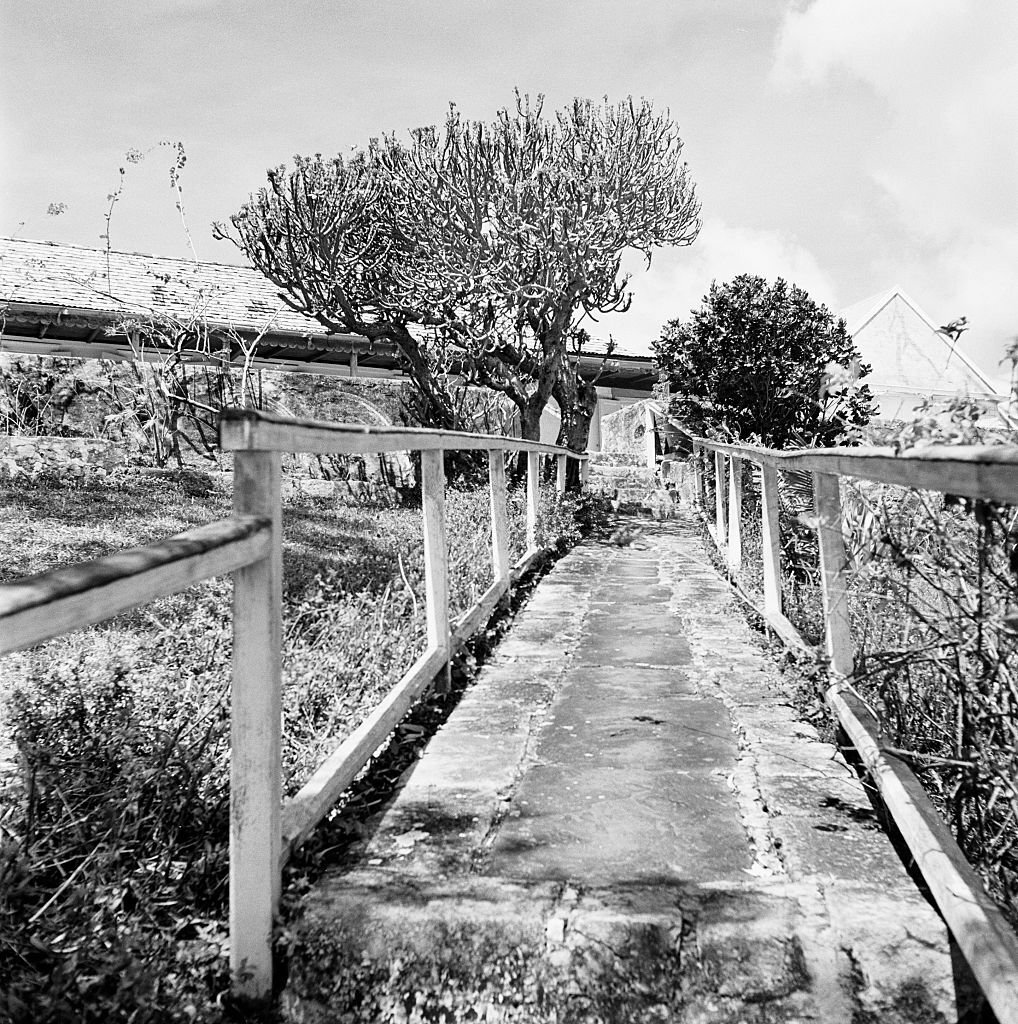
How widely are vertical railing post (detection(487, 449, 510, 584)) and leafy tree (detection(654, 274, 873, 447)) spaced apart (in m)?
9.20

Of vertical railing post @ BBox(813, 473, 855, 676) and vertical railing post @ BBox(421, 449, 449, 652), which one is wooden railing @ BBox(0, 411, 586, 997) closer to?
vertical railing post @ BBox(421, 449, 449, 652)

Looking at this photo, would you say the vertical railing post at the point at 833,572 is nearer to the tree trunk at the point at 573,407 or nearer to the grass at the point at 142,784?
the grass at the point at 142,784

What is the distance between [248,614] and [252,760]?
279mm

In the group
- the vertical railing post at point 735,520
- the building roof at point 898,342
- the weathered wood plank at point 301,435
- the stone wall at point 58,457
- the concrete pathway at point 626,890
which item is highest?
the building roof at point 898,342

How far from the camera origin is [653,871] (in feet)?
7.47

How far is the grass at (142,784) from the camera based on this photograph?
1.87m

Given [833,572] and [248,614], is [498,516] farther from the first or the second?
[248,614]

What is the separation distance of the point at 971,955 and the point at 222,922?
1441mm

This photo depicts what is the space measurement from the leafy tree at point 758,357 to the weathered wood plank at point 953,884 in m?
12.2

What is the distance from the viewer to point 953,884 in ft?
6.25

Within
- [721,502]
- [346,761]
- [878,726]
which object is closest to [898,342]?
[721,502]

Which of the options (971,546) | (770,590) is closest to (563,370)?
(770,590)

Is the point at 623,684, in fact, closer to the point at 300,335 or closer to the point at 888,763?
the point at 888,763

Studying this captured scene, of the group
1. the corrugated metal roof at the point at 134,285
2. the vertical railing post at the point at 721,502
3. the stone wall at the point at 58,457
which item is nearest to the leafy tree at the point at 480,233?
the corrugated metal roof at the point at 134,285
